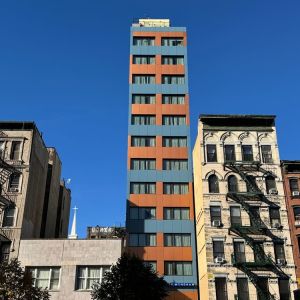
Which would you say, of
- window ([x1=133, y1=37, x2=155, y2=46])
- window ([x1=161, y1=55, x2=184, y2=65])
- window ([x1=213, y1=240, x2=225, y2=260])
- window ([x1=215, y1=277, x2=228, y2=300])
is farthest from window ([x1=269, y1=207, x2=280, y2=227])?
window ([x1=133, y1=37, x2=155, y2=46])

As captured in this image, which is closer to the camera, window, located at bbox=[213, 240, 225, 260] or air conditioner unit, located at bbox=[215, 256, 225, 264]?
air conditioner unit, located at bbox=[215, 256, 225, 264]

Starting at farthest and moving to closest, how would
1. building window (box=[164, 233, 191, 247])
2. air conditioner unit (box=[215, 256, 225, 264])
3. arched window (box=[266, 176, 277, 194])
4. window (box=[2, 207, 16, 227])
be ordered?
building window (box=[164, 233, 191, 247]) → arched window (box=[266, 176, 277, 194]) → window (box=[2, 207, 16, 227]) → air conditioner unit (box=[215, 256, 225, 264])

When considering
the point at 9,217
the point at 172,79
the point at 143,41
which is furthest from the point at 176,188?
the point at 143,41

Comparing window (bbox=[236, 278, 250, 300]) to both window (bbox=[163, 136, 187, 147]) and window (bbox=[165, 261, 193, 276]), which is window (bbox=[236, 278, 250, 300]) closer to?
window (bbox=[165, 261, 193, 276])

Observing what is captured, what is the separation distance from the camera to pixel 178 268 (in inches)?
2048

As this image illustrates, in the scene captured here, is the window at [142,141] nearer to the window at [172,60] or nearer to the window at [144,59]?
the window at [144,59]

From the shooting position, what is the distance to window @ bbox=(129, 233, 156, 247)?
5319 cm

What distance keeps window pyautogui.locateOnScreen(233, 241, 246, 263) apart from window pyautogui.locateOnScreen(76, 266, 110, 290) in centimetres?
1372

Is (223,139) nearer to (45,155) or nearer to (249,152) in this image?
(249,152)

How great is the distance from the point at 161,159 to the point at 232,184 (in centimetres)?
1174

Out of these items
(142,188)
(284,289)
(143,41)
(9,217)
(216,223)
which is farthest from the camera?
(143,41)

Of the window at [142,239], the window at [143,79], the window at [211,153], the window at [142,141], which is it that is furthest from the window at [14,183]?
the window at [143,79]

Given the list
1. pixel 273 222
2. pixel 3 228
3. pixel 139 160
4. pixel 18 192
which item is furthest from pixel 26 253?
pixel 273 222

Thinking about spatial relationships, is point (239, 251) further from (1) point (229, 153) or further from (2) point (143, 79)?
(2) point (143, 79)
